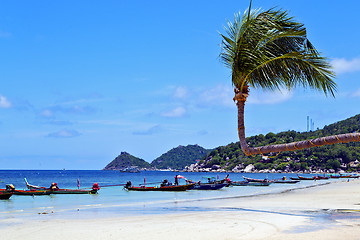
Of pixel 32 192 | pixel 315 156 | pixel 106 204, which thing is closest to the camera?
pixel 106 204

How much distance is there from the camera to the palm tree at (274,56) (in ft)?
42.1

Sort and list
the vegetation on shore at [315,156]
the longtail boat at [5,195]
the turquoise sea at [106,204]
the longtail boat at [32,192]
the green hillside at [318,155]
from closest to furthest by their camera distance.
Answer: the turquoise sea at [106,204] < the longtail boat at [5,195] < the longtail boat at [32,192] < the vegetation on shore at [315,156] < the green hillside at [318,155]

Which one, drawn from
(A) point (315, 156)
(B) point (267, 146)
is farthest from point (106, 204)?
(A) point (315, 156)

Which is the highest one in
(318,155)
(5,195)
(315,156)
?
(318,155)

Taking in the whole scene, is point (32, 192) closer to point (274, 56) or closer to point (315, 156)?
point (274, 56)

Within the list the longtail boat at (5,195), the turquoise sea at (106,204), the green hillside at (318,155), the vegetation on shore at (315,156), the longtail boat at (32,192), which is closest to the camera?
the turquoise sea at (106,204)

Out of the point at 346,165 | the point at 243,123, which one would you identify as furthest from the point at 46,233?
the point at 346,165

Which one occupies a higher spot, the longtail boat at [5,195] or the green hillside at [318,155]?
the green hillside at [318,155]

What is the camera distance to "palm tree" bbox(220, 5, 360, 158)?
42.1ft

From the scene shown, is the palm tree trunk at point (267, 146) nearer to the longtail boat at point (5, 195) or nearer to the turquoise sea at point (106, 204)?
the turquoise sea at point (106, 204)

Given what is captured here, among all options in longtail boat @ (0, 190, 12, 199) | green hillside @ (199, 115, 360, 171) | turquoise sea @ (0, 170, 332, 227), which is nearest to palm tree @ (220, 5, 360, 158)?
turquoise sea @ (0, 170, 332, 227)

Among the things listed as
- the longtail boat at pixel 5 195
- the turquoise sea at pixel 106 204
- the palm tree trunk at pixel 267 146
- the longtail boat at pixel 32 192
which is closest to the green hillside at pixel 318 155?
the turquoise sea at pixel 106 204

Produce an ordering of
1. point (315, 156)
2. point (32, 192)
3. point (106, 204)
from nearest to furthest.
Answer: point (106, 204) → point (32, 192) → point (315, 156)

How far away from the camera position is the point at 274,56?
43.9 ft
